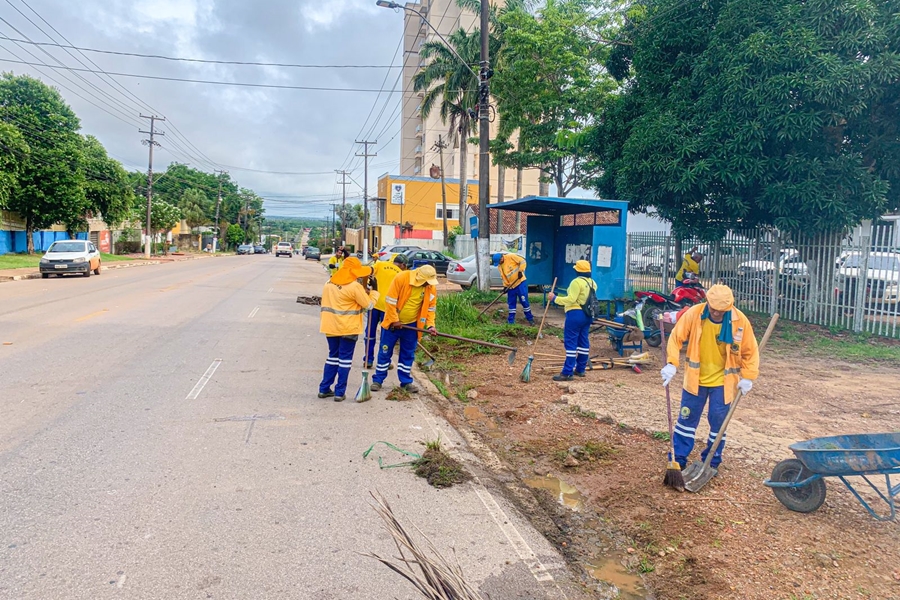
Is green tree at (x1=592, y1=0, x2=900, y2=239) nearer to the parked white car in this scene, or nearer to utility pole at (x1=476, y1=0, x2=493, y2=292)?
the parked white car

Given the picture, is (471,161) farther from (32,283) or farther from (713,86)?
(713,86)

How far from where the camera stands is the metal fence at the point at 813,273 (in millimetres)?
11422

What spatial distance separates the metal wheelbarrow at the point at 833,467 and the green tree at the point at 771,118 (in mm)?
8428

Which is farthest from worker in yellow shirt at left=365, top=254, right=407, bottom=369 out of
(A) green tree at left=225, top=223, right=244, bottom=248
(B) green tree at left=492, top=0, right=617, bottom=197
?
(A) green tree at left=225, top=223, right=244, bottom=248

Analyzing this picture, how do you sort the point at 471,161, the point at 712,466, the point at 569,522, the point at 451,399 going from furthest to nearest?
the point at 471,161
the point at 451,399
the point at 712,466
the point at 569,522

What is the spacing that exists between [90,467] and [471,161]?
58467 mm

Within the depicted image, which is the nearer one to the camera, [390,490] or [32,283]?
[390,490]

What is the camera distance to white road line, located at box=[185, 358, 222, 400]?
7036 mm

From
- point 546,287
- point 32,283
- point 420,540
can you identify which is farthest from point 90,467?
point 32,283

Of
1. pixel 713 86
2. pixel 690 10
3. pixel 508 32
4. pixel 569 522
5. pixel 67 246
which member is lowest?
pixel 569 522

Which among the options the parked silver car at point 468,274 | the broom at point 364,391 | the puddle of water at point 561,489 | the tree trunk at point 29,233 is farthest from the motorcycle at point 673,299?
the tree trunk at point 29,233

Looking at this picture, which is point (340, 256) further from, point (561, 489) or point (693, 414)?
point (693, 414)

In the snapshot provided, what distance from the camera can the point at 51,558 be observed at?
11.4 feet

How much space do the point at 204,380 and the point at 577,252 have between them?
10.5m
